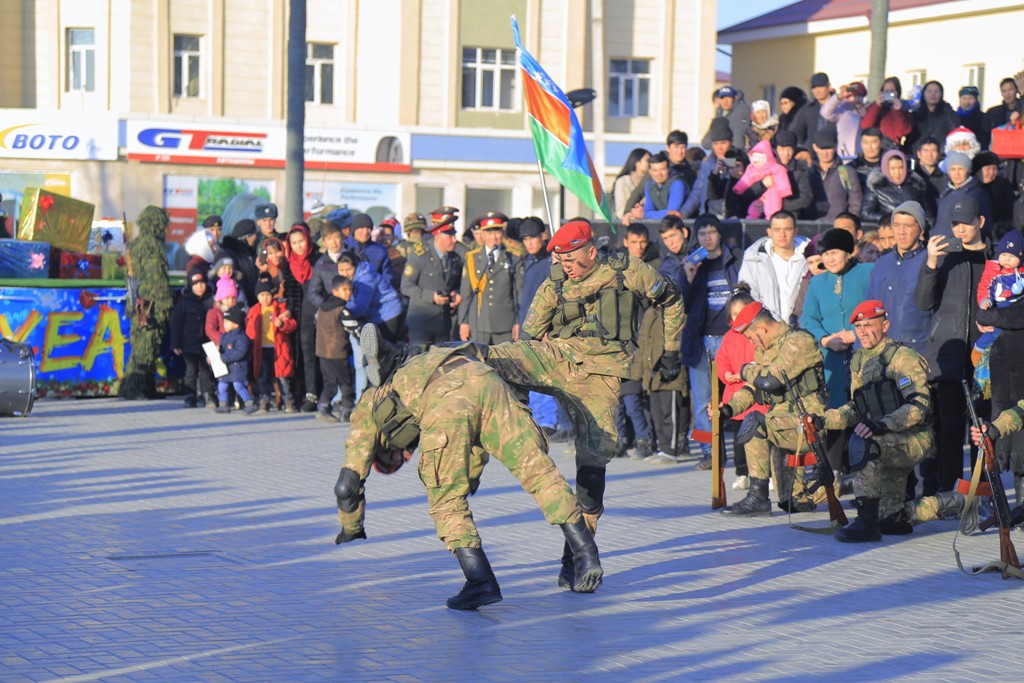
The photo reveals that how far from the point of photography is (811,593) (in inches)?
319

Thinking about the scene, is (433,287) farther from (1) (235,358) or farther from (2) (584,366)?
(2) (584,366)

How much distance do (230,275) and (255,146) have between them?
2451 centimetres

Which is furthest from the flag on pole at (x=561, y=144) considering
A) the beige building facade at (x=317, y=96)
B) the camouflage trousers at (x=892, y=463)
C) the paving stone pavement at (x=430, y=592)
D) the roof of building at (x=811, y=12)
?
the roof of building at (x=811, y=12)

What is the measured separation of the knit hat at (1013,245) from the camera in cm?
1018

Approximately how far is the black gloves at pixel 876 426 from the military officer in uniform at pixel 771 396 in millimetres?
725

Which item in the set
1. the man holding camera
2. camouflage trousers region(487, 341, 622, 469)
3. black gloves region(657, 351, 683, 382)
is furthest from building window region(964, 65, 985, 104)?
camouflage trousers region(487, 341, 622, 469)

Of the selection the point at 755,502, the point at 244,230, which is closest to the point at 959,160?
the point at 755,502

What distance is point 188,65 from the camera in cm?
4109

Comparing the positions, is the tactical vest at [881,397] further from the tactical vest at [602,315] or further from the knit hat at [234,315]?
the knit hat at [234,315]

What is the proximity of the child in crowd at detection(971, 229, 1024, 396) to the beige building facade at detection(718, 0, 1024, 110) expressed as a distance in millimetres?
24122

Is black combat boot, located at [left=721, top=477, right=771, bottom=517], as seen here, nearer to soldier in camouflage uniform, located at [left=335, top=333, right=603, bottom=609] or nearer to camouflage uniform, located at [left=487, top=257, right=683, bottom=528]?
camouflage uniform, located at [left=487, top=257, right=683, bottom=528]

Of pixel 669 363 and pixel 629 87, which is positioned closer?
pixel 669 363

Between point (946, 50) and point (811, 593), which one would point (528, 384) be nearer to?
point (811, 593)

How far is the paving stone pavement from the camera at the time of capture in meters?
6.45
